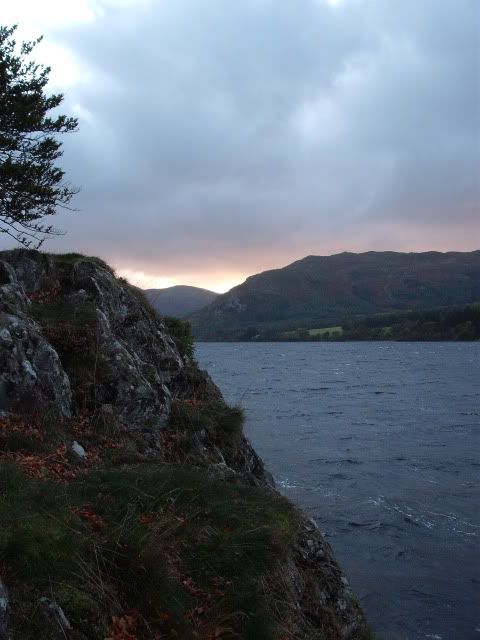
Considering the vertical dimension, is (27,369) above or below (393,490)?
above

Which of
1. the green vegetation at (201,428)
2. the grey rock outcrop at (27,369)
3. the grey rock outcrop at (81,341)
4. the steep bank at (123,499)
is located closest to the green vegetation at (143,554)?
the steep bank at (123,499)

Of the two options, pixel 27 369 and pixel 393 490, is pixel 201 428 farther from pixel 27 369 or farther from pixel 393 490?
pixel 393 490

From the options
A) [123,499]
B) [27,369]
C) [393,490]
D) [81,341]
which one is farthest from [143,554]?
[393,490]

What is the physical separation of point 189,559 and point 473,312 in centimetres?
19072

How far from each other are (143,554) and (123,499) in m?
1.56

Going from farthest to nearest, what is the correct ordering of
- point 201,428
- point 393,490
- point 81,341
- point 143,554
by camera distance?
point 393,490
point 201,428
point 81,341
point 143,554

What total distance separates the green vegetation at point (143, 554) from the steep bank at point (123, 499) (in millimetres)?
19

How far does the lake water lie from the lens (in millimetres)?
13305

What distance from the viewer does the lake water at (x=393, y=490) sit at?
1330cm

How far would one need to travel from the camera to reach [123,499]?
7457 mm

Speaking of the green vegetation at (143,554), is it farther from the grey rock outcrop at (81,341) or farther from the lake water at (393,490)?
the lake water at (393,490)

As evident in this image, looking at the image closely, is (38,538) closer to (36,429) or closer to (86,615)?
(86,615)

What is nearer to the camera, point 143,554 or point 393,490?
point 143,554

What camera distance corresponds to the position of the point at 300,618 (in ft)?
24.3
